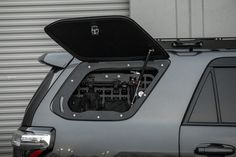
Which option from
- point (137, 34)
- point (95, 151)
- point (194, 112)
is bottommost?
point (95, 151)

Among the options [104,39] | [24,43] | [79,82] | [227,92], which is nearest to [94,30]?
[104,39]

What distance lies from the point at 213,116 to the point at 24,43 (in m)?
5.07

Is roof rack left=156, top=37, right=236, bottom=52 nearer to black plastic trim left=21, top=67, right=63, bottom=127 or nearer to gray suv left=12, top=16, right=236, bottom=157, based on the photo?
gray suv left=12, top=16, right=236, bottom=157

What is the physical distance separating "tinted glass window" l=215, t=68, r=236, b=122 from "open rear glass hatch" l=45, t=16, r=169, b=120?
409 mm

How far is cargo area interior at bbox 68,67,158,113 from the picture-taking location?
3703 millimetres

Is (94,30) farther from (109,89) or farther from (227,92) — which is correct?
(227,92)

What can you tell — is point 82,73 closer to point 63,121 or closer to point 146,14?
point 63,121

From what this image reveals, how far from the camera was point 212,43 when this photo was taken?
408 cm

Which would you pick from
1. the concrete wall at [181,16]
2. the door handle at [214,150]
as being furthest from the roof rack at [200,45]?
the concrete wall at [181,16]

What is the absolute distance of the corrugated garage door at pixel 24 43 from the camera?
7.89 m

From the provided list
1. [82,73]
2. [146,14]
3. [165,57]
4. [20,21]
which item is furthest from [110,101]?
[20,21]

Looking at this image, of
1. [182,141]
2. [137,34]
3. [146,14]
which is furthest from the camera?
[146,14]

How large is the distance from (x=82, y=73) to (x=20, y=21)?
4.54 metres

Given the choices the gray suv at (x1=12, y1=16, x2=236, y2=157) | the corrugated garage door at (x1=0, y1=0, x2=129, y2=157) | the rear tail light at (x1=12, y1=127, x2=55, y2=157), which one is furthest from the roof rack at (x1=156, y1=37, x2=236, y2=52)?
the corrugated garage door at (x1=0, y1=0, x2=129, y2=157)
